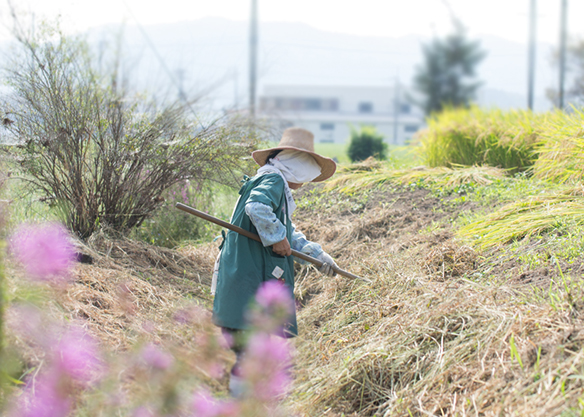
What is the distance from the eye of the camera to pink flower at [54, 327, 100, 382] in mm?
1823

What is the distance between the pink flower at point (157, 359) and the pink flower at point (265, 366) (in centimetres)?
22

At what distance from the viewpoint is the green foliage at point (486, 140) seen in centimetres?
695

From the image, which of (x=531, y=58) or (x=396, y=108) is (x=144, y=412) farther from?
(x=396, y=108)

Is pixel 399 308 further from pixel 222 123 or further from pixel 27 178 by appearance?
pixel 27 178

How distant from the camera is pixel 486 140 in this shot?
7.39 m

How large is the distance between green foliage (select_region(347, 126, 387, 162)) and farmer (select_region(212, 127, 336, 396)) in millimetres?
8720

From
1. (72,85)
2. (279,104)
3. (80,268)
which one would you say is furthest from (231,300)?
(279,104)

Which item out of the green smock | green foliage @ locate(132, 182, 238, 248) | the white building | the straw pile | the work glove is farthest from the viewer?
the white building

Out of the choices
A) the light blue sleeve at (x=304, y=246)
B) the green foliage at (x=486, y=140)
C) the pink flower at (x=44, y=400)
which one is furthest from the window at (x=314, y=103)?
the pink flower at (x=44, y=400)

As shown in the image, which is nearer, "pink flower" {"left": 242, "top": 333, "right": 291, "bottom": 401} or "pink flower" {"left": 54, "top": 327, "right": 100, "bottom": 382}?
"pink flower" {"left": 242, "top": 333, "right": 291, "bottom": 401}

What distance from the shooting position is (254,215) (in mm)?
2635

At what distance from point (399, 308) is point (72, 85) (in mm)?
3512

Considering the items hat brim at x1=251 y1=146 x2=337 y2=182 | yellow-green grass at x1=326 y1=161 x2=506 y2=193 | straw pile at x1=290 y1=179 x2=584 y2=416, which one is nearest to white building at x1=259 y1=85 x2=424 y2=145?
yellow-green grass at x1=326 y1=161 x2=506 y2=193

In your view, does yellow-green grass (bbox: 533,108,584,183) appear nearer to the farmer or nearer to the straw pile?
the straw pile
